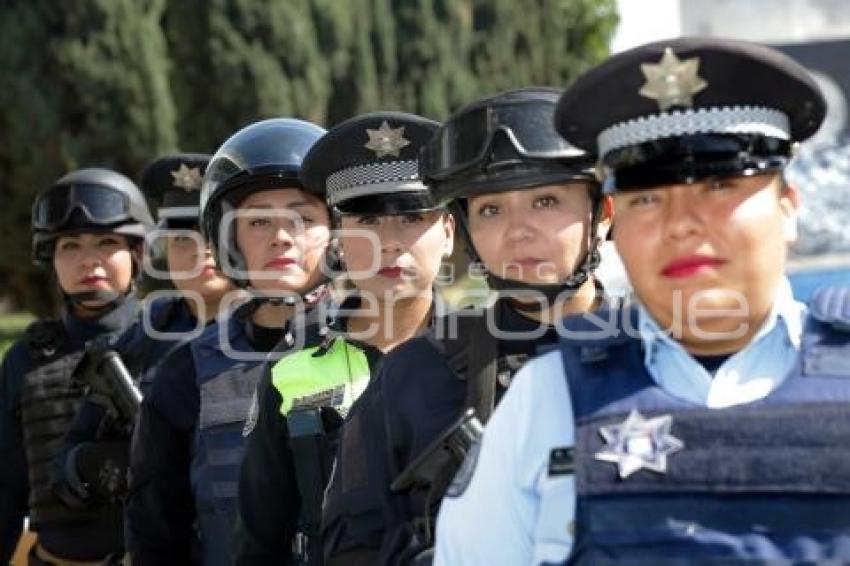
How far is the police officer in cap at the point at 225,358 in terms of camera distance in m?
4.31

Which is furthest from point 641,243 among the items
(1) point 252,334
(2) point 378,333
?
(1) point 252,334

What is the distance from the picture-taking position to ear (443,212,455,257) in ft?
12.3

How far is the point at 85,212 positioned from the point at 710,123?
4.24m

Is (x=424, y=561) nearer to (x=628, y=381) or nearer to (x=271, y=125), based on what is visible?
(x=628, y=381)

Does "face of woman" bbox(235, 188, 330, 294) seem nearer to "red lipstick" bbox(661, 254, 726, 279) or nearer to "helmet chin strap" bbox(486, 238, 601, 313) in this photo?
"helmet chin strap" bbox(486, 238, 601, 313)

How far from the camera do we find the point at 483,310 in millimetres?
3121

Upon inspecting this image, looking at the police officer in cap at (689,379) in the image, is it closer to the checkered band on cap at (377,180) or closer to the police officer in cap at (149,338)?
the checkered band on cap at (377,180)

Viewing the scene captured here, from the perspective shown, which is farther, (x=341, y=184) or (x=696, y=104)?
(x=341, y=184)

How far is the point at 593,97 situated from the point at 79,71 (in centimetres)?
2009

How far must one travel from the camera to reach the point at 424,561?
2.84 meters

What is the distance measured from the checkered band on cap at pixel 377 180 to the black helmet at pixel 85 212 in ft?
8.37

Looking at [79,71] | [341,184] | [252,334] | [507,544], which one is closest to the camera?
[507,544]

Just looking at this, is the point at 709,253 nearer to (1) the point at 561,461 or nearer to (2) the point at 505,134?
(1) the point at 561,461

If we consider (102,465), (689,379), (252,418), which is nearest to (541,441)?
(689,379)
